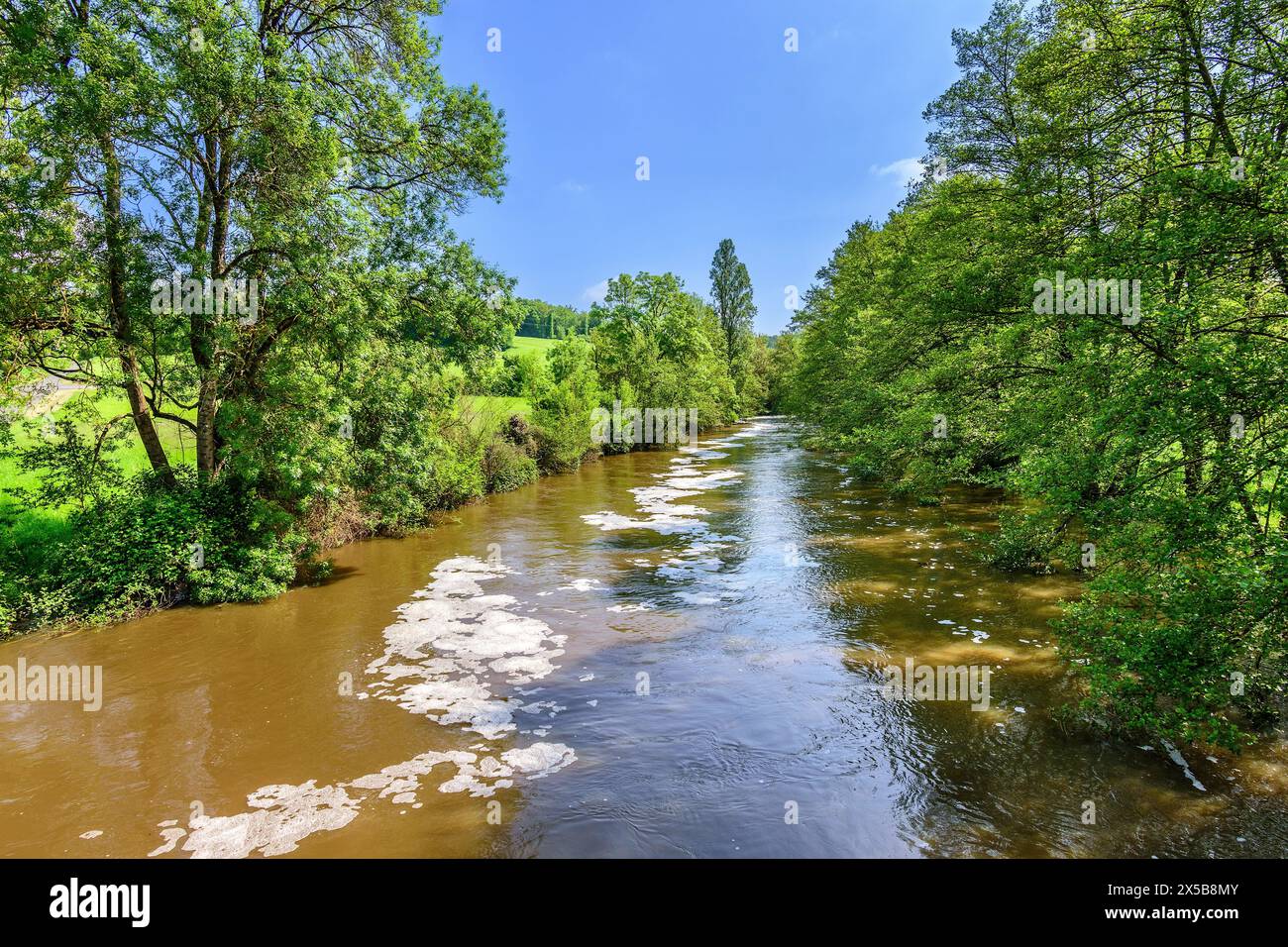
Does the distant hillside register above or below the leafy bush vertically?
above

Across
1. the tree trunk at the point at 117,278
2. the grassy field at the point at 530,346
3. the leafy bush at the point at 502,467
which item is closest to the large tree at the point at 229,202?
the tree trunk at the point at 117,278

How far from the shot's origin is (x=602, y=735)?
7336 millimetres

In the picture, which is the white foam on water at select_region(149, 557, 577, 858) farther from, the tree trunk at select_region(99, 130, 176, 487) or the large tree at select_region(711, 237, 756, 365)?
the large tree at select_region(711, 237, 756, 365)

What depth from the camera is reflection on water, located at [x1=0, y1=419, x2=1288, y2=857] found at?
214 inches

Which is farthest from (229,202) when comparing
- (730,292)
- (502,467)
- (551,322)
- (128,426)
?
(551,322)

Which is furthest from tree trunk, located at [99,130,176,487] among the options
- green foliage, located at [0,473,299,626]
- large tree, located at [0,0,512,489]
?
green foliage, located at [0,473,299,626]

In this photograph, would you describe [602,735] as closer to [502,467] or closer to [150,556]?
[150,556]

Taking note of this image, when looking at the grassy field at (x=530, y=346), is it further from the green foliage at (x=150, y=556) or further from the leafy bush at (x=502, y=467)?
the green foliage at (x=150, y=556)

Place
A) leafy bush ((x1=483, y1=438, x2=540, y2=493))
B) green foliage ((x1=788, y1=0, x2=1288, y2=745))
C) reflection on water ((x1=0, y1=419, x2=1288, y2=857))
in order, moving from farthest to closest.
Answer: leafy bush ((x1=483, y1=438, x2=540, y2=493)) → reflection on water ((x1=0, y1=419, x2=1288, y2=857)) → green foliage ((x1=788, y1=0, x2=1288, y2=745))

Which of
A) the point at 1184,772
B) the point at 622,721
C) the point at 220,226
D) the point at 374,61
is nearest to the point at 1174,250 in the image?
the point at 1184,772

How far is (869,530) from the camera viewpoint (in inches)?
697

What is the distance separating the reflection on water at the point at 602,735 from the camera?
543 centimetres
